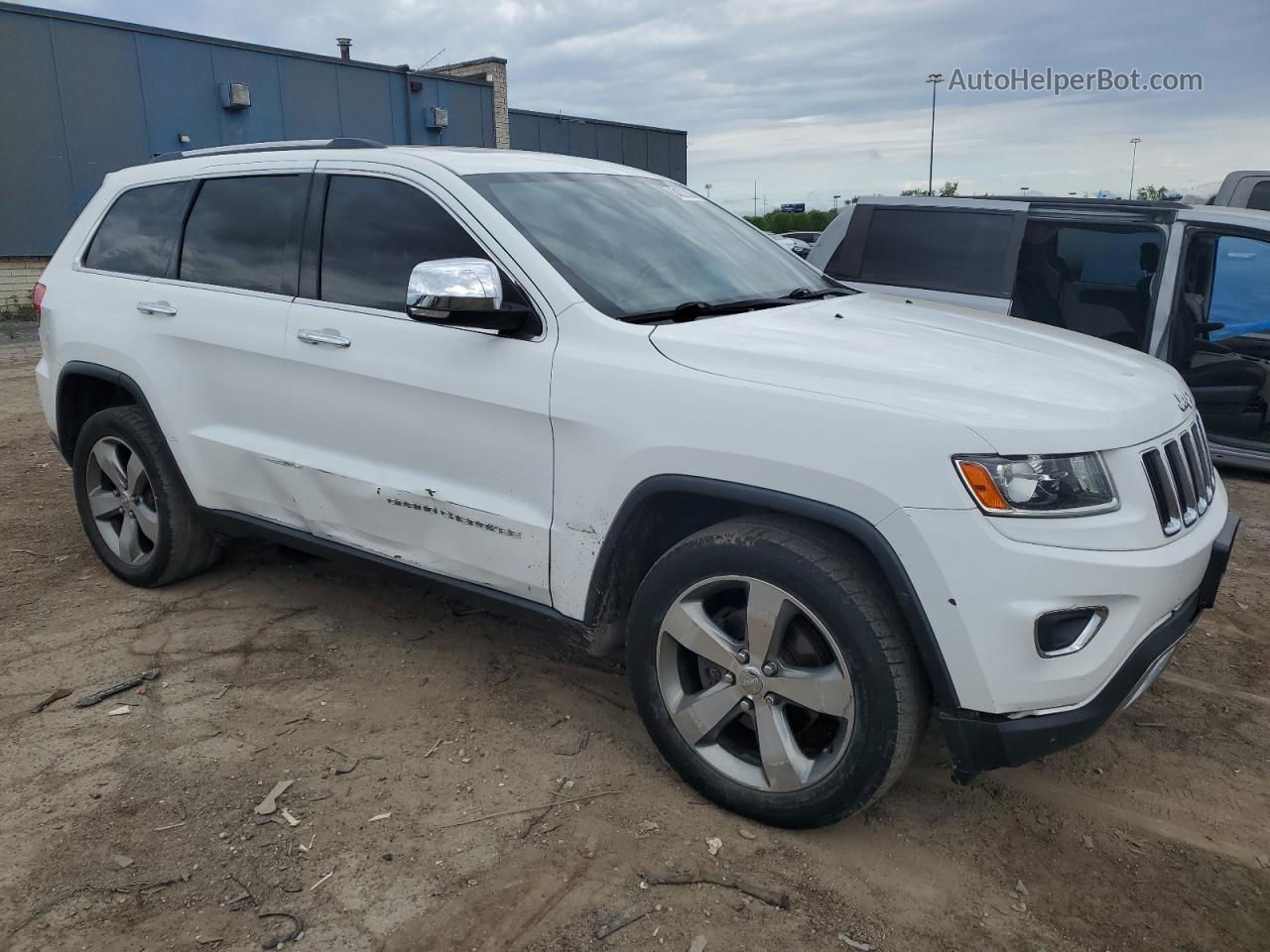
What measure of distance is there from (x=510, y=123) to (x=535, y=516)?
2442 centimetres

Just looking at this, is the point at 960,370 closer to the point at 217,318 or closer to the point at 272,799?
the point at 272,799

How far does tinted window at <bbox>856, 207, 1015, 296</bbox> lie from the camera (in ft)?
21.0

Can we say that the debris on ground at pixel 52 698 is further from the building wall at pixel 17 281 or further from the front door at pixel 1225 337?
the building wall at pixel 17 281

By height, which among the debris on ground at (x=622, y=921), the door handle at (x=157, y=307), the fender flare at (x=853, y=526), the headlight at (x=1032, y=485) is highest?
the door handle at (x=157, y=307)

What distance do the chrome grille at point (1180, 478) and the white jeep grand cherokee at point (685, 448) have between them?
0.01 m

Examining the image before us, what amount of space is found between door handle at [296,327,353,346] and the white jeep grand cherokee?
0.04 feet

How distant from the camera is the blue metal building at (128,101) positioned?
51.6 ft

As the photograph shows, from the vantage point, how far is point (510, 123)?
1004 inches

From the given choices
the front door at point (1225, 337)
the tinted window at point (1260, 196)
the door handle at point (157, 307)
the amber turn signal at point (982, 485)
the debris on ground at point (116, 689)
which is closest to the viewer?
the amber turn signal at point (982, 485)

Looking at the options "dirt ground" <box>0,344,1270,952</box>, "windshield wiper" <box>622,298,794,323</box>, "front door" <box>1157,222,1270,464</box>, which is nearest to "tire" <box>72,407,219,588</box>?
"dirt ground" <box>0,344,1270,952</box>

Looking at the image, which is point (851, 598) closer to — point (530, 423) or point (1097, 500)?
point (1097, 500)

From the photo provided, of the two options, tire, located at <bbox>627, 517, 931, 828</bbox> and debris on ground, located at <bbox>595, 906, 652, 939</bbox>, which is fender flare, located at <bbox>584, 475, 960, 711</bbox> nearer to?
tire, located at <bbox>627, 517, 931, 828</bbox>

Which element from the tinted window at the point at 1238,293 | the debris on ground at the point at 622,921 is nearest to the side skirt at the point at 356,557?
the debris on ground at the point at 622,921

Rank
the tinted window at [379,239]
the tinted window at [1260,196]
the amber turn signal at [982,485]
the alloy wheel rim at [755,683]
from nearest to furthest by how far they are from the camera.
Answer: the amber turn signal at [982,485]
the alloy wheel rim at [755,683]
the tinted window at [379,239]
the tinted window at [1260,196]
